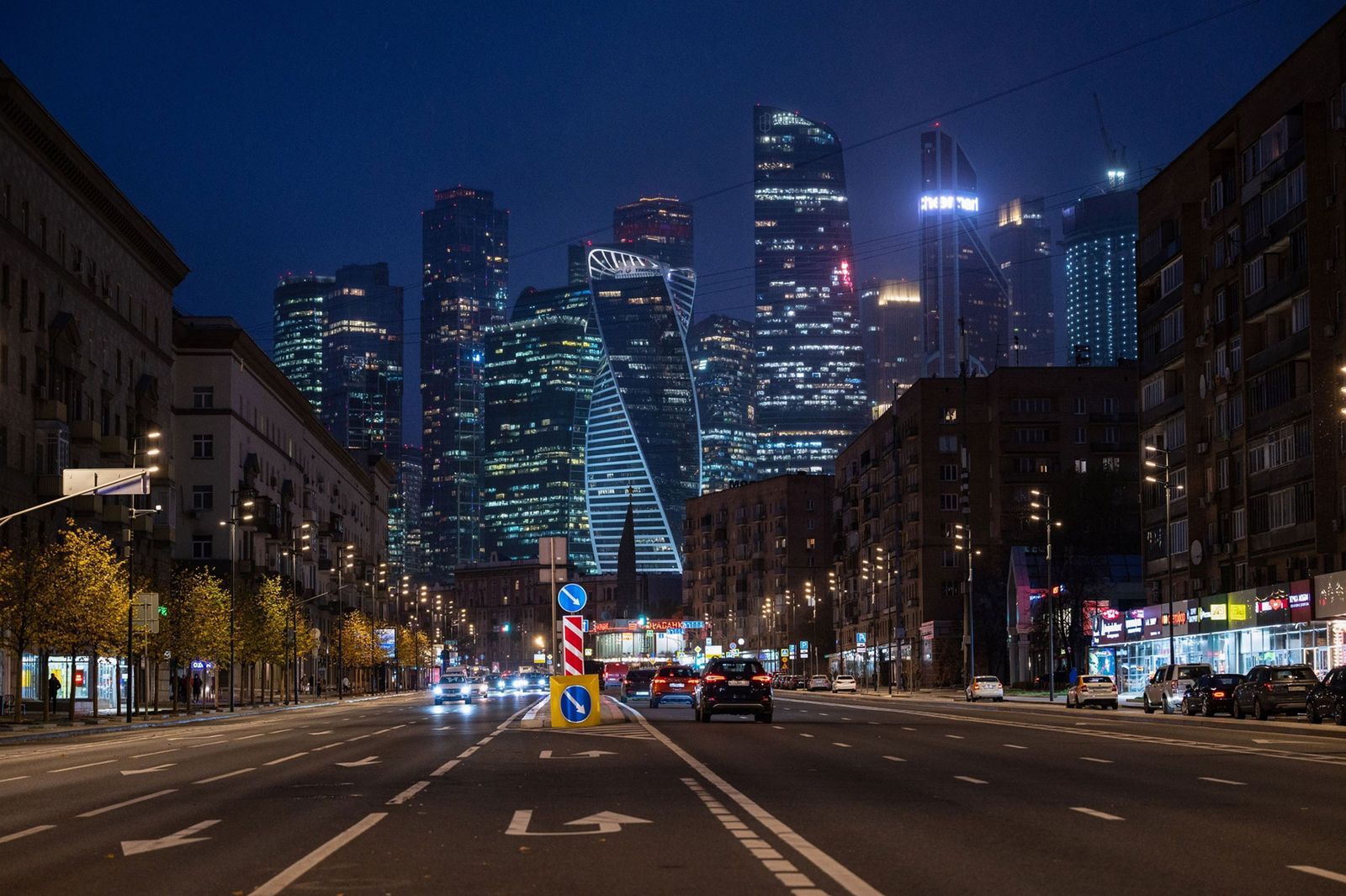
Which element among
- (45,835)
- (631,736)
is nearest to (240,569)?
(631,736)

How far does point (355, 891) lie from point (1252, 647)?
225ft

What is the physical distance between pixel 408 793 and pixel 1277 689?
1485 inches

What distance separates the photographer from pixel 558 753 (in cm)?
3044

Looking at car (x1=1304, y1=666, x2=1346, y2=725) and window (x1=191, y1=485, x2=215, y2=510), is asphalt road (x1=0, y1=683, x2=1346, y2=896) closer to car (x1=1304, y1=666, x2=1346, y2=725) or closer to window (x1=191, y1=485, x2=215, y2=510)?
car (x1=1304, y1=666, x2=1346, y2=725)

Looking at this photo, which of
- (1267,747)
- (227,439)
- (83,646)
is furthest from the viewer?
(227,439)

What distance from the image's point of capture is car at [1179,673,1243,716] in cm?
5728

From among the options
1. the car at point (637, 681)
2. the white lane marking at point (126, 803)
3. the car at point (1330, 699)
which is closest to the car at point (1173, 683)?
the car at point (1330, 699)

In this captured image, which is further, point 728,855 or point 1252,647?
point 1252,647

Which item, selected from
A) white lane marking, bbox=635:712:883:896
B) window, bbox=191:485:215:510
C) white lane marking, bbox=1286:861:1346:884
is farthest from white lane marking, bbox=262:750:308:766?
window, bbox=191:485:215:510

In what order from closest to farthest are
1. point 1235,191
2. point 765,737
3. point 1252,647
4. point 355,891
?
point 355,891 → point 765,737 → point 1252,647 → point 1235,191

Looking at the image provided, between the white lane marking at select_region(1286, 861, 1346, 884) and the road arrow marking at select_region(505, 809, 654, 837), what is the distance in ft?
20.3

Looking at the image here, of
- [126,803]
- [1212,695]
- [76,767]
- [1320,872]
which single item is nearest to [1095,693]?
[1212,695]

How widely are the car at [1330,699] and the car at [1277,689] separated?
5.82 ft

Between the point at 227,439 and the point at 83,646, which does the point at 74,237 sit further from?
the point at 227,439
